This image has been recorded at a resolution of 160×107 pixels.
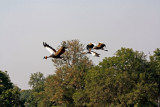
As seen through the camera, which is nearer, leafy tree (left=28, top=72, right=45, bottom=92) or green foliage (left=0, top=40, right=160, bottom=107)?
green foliage (left=0, top=40, right=160, bottom=107)

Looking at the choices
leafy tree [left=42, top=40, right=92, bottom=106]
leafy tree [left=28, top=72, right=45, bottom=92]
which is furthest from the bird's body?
leafy tree [left=28, top=72, right=45, bottom=92]

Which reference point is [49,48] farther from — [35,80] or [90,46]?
[35,80]

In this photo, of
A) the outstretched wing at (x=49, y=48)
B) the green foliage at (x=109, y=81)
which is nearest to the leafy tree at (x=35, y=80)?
the green foliage at (x=109, y=81)

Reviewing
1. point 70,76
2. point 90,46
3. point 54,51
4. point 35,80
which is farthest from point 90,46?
point 35,80

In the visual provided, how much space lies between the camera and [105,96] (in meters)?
42.1

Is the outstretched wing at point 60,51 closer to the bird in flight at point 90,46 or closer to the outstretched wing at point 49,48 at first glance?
the outstretched wing at point 49,48

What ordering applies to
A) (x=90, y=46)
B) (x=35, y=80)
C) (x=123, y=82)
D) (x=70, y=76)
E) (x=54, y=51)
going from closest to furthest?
(x=54, y=51) → (x=90, y=46) → (x=123, y=82) → (x=70, y=76) → (x=35, y=80)

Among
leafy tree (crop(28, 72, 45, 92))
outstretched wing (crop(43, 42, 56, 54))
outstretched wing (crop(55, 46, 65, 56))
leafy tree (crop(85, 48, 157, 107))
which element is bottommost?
outstretched wing (crop(55, 46, 65, 56))

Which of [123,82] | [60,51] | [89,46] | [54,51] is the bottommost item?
[60,51]

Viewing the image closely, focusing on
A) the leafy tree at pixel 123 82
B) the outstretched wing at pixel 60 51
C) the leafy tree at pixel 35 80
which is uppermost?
the leafy tree at pixel 35 80

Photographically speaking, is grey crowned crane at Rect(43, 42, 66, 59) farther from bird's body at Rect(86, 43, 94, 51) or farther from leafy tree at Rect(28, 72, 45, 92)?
leafy tree at Rect(28, 72, 45, 92)

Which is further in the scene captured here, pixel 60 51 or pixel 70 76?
pixel 70 76

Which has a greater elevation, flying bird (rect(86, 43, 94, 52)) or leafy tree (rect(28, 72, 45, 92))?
leafy tree (rect(28, 72, 45, 92))

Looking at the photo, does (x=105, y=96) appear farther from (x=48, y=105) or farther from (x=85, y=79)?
(x=48, y=105)
